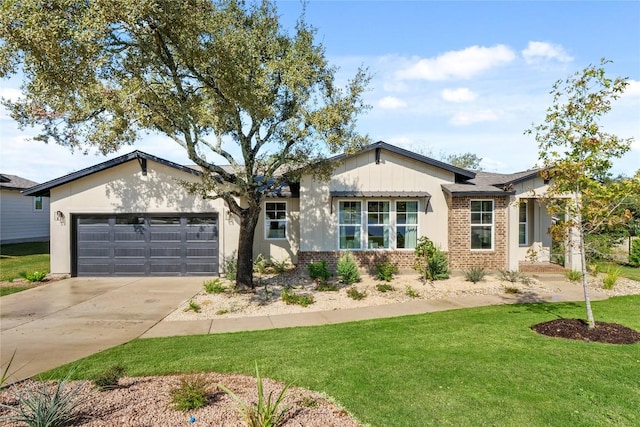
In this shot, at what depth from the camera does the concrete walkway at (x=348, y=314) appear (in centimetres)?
778

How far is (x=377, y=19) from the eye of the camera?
10.3 metres

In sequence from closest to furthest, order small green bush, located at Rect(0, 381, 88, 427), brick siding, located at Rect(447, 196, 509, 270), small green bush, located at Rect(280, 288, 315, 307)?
small green bush, located at Rect(0, 381, 88, 427) → small green bush, located at Rect(280, 288, 315, 307) → brick siding, located at Rect(447, 196, 509, 270)

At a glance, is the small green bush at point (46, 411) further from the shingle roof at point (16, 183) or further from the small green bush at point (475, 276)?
the shingle roof at point (16, 183)

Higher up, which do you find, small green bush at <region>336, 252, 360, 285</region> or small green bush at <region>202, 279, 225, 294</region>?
small green bush at <region>336, 252, 360, 285</region>

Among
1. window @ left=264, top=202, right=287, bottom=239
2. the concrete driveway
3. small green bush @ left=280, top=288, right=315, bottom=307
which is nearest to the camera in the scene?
the concrete driveway

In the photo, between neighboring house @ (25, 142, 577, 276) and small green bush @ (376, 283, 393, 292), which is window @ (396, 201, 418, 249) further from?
small green bush @ (376, 283, 393, 292)

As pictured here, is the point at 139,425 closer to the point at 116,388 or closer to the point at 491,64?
the point at 116,388

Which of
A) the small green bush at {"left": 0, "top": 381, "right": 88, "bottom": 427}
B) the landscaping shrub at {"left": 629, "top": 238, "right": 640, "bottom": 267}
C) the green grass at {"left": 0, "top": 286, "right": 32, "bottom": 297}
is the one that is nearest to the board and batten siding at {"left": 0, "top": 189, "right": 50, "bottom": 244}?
the green grass at {"left": 0, "top": 286, "right": 32, "bottom": 297}

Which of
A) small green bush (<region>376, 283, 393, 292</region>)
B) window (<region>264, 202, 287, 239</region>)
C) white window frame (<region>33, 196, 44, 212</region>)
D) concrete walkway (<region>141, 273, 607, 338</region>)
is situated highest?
white window frame (<region>33, 196, 44, 212</region>)

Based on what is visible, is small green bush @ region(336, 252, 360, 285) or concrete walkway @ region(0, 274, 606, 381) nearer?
concrete walkway @ region(0, 274, 606, 381)

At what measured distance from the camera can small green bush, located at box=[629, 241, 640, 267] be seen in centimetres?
1633

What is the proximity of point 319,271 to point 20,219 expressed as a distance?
73.4 ft

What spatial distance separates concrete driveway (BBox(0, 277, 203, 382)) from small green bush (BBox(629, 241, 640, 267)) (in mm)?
17648

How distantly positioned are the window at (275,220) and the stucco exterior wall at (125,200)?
64.2 inches
